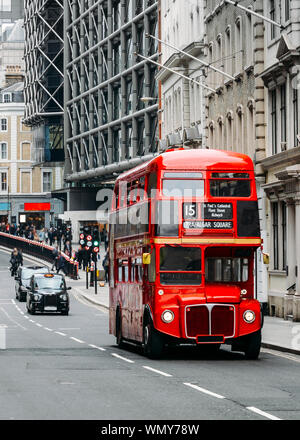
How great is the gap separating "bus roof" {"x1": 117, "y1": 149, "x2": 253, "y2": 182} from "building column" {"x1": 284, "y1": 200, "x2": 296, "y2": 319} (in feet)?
44.5

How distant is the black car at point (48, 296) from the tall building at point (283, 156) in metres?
11.3

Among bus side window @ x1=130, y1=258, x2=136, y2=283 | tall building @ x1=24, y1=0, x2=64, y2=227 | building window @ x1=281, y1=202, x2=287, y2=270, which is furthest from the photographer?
tall building @ x1=24, y1=0, x2=64, y2=227

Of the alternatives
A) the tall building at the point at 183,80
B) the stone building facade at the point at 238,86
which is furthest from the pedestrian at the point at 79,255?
the stone building facade at the point at 238,86

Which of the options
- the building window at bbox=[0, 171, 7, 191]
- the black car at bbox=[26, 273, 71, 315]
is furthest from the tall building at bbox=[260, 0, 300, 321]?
the building window at bbox=[0, 171, 7, 191]

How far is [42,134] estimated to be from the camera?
381 feet

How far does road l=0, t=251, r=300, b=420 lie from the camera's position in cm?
1434

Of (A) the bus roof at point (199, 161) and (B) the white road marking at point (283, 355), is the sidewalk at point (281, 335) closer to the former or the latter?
(B) the white road marking at point (283, 355)

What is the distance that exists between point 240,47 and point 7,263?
49505mm

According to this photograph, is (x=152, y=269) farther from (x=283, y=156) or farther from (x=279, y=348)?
(x=283, y=156)

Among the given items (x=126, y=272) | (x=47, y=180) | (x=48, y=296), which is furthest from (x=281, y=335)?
(x=47, y=180)

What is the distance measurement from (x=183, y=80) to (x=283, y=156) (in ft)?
76.4

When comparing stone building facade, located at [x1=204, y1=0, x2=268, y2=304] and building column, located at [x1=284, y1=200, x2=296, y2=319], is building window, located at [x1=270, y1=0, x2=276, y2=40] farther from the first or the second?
building column, located at [x1=284, y1=200, x2=296, y2=319]

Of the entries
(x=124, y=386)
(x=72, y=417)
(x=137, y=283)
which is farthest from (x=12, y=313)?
(x=72, y=417)
